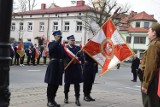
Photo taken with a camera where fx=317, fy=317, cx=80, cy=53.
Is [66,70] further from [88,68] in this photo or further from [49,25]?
Answer: [49,25]

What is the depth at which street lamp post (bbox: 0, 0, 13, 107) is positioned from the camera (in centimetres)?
320

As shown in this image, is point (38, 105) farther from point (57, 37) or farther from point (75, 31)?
point (75, 31)

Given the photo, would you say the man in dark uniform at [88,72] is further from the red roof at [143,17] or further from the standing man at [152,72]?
the red roof at [143,17]

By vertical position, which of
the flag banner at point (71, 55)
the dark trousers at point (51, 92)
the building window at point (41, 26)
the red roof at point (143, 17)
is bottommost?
the dark trousers at point (51, 92)

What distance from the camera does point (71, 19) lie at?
56031mm

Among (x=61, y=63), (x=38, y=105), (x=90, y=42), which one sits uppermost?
(x=90, y=42)

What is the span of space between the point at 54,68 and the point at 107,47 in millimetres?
1693

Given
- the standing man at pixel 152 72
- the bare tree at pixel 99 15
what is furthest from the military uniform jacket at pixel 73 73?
the bare tree at pixel 99 15

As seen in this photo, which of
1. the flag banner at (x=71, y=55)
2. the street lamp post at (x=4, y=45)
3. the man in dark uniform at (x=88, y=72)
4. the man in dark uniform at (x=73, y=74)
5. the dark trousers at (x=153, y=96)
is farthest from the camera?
the man in dark uniform at (x=88, y=72)

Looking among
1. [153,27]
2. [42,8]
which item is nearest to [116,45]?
[153,27]

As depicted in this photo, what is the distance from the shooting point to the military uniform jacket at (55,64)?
25.7 ft

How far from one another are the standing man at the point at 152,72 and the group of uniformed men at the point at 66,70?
3181 mm

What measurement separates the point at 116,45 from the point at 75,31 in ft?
155

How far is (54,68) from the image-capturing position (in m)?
7.95
